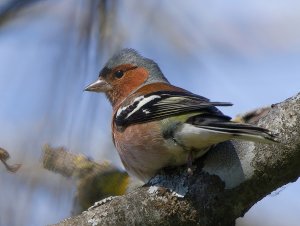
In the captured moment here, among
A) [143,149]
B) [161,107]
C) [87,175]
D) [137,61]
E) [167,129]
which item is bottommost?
[87,175]

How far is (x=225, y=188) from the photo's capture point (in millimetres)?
2811

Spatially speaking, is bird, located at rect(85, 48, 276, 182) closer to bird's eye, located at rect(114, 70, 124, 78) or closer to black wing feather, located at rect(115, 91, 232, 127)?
black wing feather, located at rect(115, 91, 232, 127)

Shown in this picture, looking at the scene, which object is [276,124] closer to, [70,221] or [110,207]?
[110,207]

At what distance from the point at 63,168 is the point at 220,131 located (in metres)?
0.90

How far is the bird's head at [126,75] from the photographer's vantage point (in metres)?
4.98

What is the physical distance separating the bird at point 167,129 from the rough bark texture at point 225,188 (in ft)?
0.35

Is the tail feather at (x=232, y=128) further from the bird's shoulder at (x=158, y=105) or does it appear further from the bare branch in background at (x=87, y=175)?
the bare branch in background at (x=87, y=175)

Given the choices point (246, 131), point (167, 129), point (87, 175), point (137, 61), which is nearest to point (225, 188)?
point (246, 131)

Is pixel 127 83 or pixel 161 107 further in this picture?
pixel 127 83

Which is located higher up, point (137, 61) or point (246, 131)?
point (137, 61)

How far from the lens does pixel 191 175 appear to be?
119 inches

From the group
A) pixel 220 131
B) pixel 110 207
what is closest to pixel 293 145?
pixel 220 131

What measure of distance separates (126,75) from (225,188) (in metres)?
2.40

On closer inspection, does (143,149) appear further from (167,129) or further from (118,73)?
(118,73)
